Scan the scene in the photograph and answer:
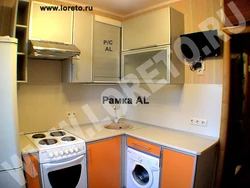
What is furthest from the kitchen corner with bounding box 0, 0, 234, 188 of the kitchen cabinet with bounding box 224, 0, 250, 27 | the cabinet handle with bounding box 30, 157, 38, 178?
the kitchen cabinet with bounding box 224, 0, 250, 27

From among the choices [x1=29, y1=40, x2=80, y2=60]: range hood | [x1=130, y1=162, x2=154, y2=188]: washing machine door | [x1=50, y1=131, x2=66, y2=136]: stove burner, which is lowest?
[x1=130, y1=162, x2=154, y2=188]: washing machine door

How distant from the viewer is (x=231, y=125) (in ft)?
6.42

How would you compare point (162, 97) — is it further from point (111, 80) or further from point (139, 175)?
point (139, 175)

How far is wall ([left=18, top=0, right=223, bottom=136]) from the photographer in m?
2.01

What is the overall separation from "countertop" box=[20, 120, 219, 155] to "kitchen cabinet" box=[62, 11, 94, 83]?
2.09ft

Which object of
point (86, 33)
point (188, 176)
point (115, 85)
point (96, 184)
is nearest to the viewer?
point (188, 176)

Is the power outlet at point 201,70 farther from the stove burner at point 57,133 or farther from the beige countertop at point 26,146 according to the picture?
the beige countertop at point 26,146

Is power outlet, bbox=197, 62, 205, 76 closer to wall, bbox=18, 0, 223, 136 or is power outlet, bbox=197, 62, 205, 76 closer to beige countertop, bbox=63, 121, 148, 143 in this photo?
wall, bbox=18, 0, 223, 136

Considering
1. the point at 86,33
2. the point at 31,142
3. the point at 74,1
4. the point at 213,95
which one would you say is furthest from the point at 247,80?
the point at 31,142

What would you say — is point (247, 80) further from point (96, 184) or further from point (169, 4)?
point (96, 184)

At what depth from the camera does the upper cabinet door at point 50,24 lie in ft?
6.15

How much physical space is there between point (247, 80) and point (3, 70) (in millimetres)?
2485

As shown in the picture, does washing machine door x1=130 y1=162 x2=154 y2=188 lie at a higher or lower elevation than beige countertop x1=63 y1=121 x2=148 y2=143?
lower

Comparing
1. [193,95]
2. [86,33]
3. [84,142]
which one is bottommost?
[84,142]
